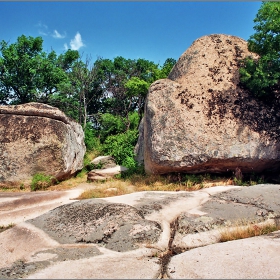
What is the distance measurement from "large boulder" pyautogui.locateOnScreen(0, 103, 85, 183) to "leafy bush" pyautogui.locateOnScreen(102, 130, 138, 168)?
3.03 metres

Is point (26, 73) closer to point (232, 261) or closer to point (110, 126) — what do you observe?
point (110, 126)

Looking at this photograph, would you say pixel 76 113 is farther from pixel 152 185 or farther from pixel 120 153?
pixel 152 185

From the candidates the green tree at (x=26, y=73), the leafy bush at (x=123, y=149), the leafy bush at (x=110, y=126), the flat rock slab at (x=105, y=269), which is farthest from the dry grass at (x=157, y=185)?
the green tree at (x=26, y=73)

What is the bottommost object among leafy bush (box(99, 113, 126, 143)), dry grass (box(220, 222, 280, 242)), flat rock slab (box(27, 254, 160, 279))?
dry grass (box(220, 222, 280, 242))

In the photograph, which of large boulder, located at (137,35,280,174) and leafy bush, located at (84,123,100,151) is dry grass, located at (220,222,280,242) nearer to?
large boulder, located at (137,35,280,174)

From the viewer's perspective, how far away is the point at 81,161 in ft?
50.7

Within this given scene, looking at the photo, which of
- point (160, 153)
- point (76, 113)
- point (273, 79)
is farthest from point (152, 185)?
point (76, 113)

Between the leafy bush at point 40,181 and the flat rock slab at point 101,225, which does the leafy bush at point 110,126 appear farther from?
the flat rock slab at point 101,225

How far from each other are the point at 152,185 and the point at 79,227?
17.8 feet

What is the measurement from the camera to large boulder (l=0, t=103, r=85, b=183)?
39.7 feet

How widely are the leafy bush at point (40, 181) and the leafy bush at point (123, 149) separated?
408cm

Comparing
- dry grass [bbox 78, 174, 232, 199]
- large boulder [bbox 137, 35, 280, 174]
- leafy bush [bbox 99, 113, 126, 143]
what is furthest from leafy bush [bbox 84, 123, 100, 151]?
large boulder [bbox 137, 35, 280, 174]

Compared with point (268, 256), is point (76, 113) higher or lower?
higher

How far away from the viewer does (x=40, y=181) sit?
1166 centimetres
